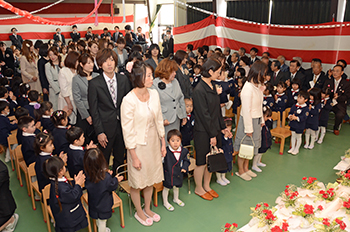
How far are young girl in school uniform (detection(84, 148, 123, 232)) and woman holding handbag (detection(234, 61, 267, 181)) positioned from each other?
1913mm

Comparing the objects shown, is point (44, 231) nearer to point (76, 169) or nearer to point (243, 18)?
point (76, 169)

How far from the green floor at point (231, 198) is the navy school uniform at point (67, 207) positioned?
64 centimetres

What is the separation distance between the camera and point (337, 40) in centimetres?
647

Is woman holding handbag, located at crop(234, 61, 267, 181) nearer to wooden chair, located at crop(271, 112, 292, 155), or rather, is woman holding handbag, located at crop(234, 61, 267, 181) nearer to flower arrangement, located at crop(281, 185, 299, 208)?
wooden chair, located at crop(271, 112, 292, 155)

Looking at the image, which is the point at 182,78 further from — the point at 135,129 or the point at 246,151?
the point at 135,129

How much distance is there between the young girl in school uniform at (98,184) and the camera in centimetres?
265

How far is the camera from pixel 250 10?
8.73m

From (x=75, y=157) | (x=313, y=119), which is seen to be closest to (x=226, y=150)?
(x=75, y=157)

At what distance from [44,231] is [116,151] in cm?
120

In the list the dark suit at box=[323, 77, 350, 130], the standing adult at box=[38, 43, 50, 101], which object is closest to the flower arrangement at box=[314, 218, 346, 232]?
the dark suit at box=[323, 77, 350, 130]

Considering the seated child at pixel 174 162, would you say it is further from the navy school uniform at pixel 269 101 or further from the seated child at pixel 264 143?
the navy school uniform at pixel 269 101

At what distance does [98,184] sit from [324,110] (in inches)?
181

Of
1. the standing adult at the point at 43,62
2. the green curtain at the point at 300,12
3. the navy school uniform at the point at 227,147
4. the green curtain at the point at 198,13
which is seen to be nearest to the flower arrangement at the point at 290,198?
the navy school uniform at the point at 227,147

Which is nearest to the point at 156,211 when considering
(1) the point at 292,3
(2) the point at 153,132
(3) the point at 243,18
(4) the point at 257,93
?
(2) the point at 153,132
